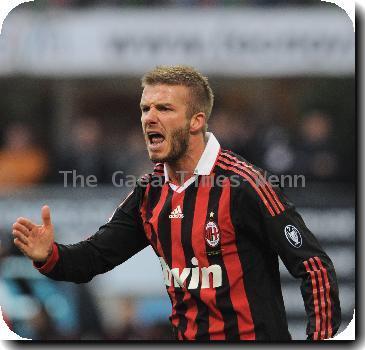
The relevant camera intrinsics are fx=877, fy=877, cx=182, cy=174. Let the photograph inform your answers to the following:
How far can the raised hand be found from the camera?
4.38 meters

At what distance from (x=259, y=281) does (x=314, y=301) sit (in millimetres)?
356

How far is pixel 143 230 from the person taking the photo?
4.61 m

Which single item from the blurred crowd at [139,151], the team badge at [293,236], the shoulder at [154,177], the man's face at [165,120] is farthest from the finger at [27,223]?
the blurred crowd at [139,151]

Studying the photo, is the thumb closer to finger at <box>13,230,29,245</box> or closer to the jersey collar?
finger at <box>13,230,29,245</box>

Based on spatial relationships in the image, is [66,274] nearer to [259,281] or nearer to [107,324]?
[259,281]

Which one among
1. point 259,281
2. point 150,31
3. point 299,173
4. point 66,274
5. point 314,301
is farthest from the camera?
point 150,31

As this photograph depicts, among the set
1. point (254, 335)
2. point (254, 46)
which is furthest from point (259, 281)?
point (254, 46)

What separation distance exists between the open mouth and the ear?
0.54 feet

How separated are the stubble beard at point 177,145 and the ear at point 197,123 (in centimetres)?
3

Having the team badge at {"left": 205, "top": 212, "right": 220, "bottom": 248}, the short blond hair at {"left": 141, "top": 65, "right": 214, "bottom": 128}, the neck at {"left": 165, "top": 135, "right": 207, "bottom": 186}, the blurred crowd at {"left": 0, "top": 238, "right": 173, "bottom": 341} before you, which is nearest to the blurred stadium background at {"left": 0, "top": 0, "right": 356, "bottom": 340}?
the blurred crowd at {"left": 0, "top": 238, "right": 173, "bottom": 341}

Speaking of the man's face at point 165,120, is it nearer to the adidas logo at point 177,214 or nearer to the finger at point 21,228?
the adidas logo at point 177,214

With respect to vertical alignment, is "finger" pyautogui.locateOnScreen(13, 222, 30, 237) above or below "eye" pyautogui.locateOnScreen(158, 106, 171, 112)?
below

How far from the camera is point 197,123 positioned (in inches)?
175

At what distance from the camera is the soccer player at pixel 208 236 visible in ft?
13.3
